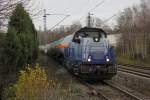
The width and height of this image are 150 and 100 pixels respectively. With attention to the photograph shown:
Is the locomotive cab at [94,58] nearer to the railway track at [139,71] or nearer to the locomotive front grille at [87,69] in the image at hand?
the locomotive front grille at [87,69]

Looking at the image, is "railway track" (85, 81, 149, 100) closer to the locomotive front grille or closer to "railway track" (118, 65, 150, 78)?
the locomotive front grille

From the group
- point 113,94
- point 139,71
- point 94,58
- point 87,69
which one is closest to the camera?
point 113,94

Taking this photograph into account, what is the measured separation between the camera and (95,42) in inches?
789

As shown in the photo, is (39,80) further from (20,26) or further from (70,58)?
(70,58)

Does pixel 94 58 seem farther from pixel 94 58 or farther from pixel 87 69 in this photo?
pixel 87 69

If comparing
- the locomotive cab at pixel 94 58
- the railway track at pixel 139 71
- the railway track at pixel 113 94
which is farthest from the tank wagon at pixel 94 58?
the railway track at pixel 139 71

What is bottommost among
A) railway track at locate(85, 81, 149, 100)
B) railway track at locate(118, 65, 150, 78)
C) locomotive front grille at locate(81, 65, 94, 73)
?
railway track at locate(85, 81, 149, 100)

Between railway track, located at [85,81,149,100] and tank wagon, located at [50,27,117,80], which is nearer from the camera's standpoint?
railway track, located at [85,81,149,100]

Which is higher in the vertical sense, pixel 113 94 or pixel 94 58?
pixel 94 58

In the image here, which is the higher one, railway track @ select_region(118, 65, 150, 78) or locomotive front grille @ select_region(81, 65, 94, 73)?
locomotive front grille @ select_region(81, 65, 94, 73)

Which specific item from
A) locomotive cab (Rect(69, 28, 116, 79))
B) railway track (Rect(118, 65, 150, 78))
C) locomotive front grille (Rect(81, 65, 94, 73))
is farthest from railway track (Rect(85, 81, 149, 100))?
railway track (Rect(118, 65, 150, 78))

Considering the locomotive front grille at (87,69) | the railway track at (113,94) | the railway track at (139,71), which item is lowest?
the railway track at (113,94)

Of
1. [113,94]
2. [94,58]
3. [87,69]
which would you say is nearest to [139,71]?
[94,58]

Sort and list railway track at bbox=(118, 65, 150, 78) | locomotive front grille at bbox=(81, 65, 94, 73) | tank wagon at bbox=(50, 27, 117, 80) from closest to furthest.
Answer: locomotive front grille at bbox=(81, 65, 94, 73)
tank wagon at bbox=(50, 27, 117, 80)
railway track at bbox=(118, 65, 150, 78)
